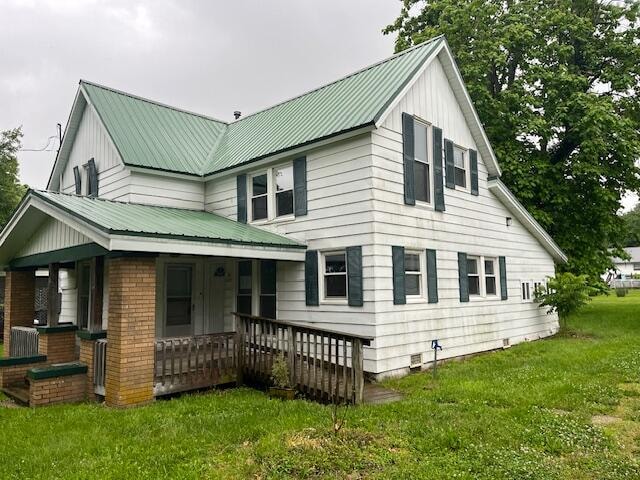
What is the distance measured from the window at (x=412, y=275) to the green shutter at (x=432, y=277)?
0.24 meters

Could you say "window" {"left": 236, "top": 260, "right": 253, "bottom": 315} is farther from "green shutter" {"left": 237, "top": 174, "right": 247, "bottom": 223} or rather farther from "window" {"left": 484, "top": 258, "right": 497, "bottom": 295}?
"window" {"left": 484, "top": 258, "right": 497, "bottom": 295}

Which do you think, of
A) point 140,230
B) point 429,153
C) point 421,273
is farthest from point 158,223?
point 429,153

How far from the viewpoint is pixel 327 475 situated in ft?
16.0

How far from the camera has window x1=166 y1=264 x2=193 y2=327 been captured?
11.9 metres

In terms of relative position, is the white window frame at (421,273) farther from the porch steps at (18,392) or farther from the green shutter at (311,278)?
the porch steps at (18,392)

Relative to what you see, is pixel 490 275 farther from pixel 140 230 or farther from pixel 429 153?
pixel 140 230

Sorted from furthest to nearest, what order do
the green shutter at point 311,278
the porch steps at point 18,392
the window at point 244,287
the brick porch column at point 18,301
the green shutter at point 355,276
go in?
the brick porch column at point 18,301 < the window at point 244,287 < the green shutter at point 311,278 < the green shutter at point 355,276 < the porch steps at point 18,392

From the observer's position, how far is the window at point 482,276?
13.4m

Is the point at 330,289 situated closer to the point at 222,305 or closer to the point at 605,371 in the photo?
the point at 222,305

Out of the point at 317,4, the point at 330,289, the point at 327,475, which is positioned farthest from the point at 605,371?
the point at 317,4

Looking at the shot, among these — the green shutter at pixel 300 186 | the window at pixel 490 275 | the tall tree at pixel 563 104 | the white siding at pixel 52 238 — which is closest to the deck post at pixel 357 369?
the green shutter at pixel 300 186

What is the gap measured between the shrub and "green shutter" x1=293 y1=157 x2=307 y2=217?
12.5 ft

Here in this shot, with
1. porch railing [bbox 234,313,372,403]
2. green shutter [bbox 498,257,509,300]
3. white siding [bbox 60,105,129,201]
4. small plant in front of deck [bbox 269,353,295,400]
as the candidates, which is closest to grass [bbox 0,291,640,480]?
small plant in front of deck [bbox 269,353,295,400]

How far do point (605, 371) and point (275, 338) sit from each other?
6.52 metres
